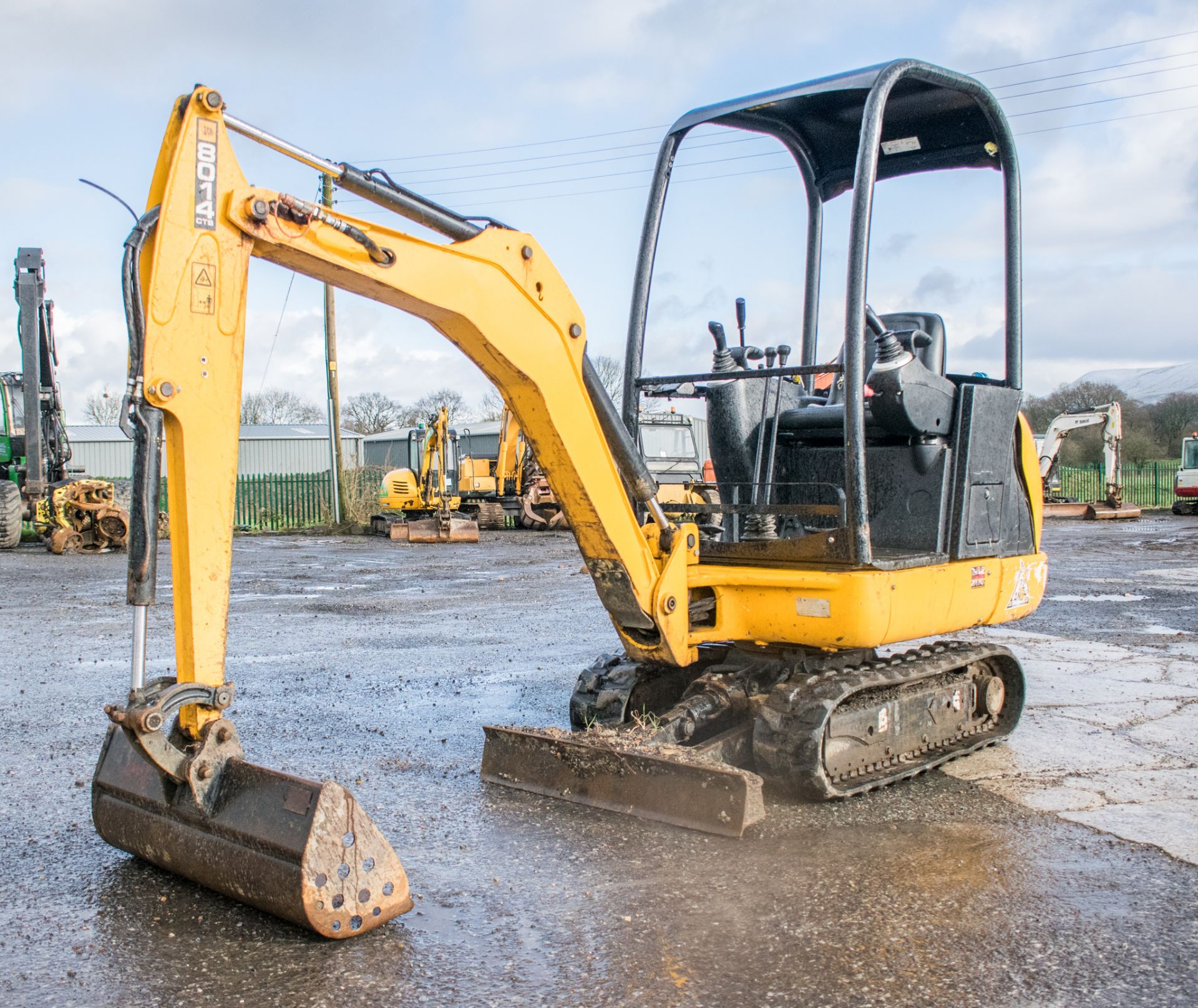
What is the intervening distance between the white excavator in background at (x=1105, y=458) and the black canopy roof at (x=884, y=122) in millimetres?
24421

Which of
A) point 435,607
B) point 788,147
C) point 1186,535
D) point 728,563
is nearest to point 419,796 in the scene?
point 728,563

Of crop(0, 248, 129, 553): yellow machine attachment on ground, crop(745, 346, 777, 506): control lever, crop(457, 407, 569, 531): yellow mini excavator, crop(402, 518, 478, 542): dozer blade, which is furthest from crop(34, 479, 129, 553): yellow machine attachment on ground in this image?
crop(745, 346, 777, 506): control lever

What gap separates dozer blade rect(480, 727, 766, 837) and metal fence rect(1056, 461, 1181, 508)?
130ft

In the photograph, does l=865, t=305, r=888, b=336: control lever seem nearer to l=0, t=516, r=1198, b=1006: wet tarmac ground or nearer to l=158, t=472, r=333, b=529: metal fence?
l=0, t=516, r=1198, b=1006: wet tarmac ground

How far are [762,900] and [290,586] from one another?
1109 cm

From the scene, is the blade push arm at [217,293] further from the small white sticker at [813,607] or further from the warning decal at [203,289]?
the small white sticker at [813,607]

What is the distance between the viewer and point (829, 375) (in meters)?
6.80

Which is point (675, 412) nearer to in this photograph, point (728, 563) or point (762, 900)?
point (728, 563)

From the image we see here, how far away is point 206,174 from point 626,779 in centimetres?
272

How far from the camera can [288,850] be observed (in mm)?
3359

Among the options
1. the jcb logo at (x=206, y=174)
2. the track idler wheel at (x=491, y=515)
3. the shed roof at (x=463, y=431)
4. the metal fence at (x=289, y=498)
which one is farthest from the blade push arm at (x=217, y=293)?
the shed roof at (x=463, y=431)

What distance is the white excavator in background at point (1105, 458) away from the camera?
94.9 ft

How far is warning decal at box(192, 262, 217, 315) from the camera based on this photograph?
3465 mm

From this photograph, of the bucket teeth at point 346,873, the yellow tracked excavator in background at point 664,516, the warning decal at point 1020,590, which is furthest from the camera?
the warning decal at point 1020,590
